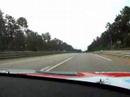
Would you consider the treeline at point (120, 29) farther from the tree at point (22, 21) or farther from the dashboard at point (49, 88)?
the dashboard at point (49, 88)

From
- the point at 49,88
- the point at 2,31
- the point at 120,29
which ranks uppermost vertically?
the point at 120,29

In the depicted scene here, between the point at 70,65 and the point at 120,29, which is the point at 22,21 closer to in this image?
the point at 120,29

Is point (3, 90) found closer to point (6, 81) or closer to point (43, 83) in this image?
point (6, 81)

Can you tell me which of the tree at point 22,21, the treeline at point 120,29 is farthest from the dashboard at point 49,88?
the treeline at point 120,29

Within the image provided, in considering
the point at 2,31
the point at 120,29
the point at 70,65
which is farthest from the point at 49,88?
the point at 120,29

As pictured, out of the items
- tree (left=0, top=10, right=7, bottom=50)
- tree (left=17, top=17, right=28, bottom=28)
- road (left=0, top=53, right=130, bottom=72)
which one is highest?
tree (left=17, top=17, right=28, bottom=28)

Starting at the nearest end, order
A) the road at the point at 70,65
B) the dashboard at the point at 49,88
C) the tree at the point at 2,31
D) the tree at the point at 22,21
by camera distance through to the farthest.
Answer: the dashboard at the point at 49,88 < the road at the point at 70,65 < the tree at the point at 2,31 < the tree at the point at 22,21

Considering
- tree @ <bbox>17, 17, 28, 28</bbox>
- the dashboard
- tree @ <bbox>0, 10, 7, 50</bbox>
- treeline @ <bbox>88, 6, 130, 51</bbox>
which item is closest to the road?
the dashboard

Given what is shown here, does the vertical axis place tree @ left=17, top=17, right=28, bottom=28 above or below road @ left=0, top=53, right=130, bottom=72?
above

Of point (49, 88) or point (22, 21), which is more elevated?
point (22, 21)

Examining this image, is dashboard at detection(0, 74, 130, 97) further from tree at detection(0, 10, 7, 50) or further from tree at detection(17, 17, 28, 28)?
tree at detection(17, 17, 28, 28)

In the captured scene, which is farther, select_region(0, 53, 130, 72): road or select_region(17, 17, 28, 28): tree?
select_region(17, 17, 28, 28): tree

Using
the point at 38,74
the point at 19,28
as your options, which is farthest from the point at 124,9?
the point at 38,74

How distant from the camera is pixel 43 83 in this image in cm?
396
